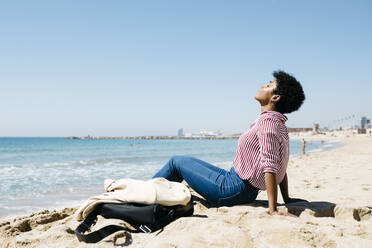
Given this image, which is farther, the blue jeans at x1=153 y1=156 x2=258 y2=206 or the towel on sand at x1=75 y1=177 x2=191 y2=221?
the blue jeans at x1=153 y1=156 x2=258 y2=206

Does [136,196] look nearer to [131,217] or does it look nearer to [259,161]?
[131,217]

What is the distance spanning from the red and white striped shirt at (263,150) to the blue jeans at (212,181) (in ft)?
0.34

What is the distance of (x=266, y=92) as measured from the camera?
2.70m

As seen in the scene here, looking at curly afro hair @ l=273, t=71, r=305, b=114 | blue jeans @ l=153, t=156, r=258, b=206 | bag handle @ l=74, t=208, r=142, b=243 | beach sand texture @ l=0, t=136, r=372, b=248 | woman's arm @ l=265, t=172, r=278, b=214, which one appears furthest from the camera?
blue jeans @ l=153, t=156, r=258, b=206

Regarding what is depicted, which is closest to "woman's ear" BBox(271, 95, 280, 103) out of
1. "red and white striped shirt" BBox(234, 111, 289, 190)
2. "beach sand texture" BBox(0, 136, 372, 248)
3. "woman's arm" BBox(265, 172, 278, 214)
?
"red and white striped shirt" BBox(234, 111, 289, 190)

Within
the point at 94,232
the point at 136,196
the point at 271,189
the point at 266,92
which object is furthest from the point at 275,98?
the point at 94,232

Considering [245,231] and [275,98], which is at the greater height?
[275,98]

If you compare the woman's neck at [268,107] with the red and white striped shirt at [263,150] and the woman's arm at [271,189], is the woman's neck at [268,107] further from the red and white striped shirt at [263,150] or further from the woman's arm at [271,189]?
the woman's arm at [271,189]

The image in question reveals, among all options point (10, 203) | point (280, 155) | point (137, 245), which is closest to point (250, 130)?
point (280, 155)

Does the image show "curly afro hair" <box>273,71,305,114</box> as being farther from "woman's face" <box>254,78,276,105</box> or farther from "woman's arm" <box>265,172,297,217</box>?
"woman's arm" <box>265,172,297,217</box>

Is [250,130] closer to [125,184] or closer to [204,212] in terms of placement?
[204,212]

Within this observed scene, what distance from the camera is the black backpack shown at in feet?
Result: 7.11

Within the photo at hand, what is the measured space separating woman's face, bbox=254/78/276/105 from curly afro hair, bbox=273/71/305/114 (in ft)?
0.12

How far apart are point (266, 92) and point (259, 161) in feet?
2.15
